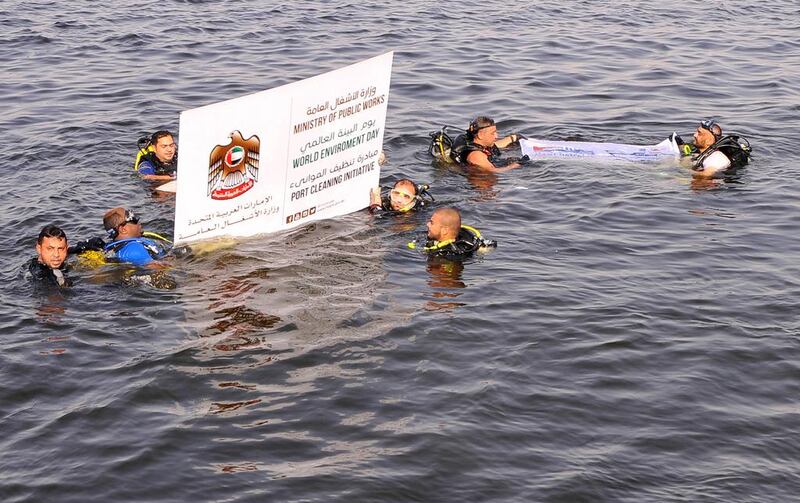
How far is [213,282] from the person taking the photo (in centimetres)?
1158

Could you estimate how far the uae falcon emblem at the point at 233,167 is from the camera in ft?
36.4

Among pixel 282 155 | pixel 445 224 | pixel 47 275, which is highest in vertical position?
pixel 282 155

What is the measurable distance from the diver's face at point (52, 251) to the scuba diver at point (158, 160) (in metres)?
4.26

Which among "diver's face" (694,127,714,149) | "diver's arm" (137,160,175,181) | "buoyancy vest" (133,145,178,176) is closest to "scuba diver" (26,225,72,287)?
"diver's arm" (137,160,175,181)

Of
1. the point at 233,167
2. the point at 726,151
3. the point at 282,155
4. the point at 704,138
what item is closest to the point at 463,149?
the point at 704,138

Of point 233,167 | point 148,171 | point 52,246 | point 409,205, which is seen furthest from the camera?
point 148,171

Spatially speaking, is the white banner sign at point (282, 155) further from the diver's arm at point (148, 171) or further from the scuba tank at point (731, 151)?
the scuba tank at point (731, 151)

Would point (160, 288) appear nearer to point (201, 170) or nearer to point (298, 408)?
point (201, 170)

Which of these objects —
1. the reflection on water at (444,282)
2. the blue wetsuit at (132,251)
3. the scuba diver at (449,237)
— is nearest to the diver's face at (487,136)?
the scuba diver at (449,237)

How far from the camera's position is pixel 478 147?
51.5 ft

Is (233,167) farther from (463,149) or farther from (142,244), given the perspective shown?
(463,149)

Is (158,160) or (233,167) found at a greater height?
(233,167)

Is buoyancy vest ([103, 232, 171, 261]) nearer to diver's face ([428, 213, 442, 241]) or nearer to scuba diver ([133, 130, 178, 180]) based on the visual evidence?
diver's face ([428, 213, 442, 241])

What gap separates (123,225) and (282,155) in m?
1.98
